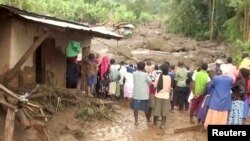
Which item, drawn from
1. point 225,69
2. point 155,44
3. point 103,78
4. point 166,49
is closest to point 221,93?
point 225,69

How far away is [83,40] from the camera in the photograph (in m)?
14.7

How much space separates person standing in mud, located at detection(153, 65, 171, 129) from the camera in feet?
34.8

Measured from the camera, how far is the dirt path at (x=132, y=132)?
10.6m

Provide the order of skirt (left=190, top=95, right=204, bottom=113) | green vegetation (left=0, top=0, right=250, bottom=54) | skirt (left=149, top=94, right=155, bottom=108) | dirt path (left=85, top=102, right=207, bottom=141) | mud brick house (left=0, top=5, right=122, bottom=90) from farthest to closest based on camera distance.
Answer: green vegetation (left=0, top=0, right=250, bottom=54)
skirt (left=149, top=94, right=155, bottom=108)
skirt (left=190, top=95, right=204, bottom=113)
dirt path (left=85, top=102, right=207, bottom=141)
mud brick house (left=0, top=5, right=122, bottom=90)

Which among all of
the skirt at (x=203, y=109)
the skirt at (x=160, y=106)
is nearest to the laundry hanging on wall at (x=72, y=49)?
the skirt at (x=160, y=106)

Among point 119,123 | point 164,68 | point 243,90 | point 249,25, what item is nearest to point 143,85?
point 164,68

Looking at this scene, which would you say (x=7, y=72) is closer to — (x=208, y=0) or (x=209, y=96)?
(x=209, y=96)

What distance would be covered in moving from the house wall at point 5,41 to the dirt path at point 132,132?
8.56ft

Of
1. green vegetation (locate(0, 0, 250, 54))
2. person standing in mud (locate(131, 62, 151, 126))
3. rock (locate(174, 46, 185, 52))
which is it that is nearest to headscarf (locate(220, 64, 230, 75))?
person standing in mud (locate(131, 62, 151, 126))

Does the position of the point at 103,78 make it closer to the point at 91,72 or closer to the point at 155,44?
the point at 91,72

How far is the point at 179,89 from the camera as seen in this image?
13.2 m

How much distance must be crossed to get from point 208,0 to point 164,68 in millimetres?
25227

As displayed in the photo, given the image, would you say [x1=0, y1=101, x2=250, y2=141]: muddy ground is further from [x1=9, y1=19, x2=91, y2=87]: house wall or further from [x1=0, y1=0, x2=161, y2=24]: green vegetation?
[x1=0, y1=0, x2=161, y2=24]: green vegetation

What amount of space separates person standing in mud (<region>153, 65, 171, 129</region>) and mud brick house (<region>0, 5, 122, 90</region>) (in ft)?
7.83
